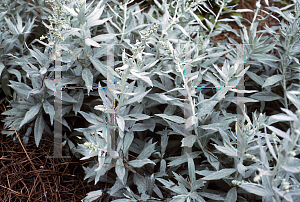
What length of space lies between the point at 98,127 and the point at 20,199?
A: 0.70 metres

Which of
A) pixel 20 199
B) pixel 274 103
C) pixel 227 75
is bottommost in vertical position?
pixel 20 199

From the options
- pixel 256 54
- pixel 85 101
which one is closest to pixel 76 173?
pixel 85 101

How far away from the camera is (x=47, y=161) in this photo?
5.57 feet

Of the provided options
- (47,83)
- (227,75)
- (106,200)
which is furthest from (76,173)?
(227,75)

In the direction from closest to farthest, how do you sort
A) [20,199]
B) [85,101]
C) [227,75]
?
[227,75] < [20,199] < [85,101]

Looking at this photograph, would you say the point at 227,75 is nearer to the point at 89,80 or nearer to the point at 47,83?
the point at 89,80

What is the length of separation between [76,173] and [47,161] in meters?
0.21

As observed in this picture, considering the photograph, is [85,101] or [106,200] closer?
[106,200]

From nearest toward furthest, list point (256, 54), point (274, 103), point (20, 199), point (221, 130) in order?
point (221, 130)
point (20, 199)
point (256, 54)
point (274, 103)

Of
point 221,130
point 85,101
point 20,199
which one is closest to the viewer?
point 221,130

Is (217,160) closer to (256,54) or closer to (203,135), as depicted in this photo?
(203,135)

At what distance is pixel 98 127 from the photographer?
1.32 metres

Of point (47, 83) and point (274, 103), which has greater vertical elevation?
point (47, 83)

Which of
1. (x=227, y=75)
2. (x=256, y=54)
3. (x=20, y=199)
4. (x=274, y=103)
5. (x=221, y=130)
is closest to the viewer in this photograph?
(x=221, y=130)
